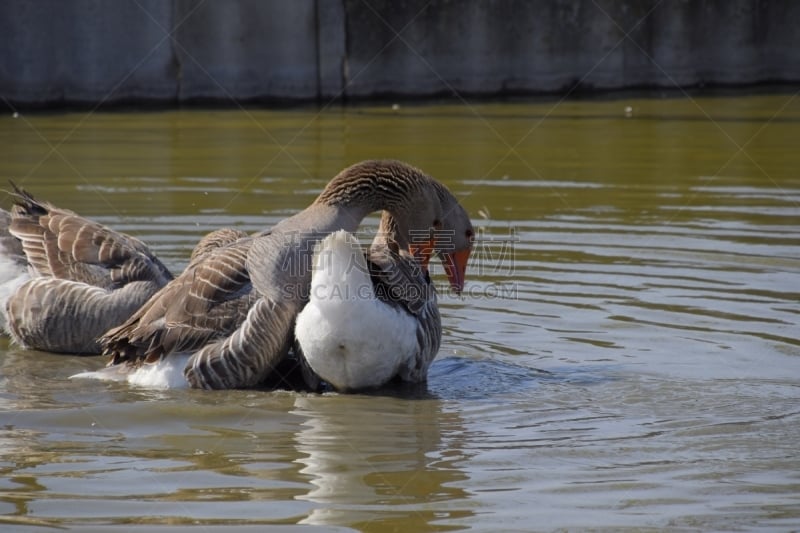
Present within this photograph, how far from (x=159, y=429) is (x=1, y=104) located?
37.2ft

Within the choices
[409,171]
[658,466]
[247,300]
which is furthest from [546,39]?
[658,466]

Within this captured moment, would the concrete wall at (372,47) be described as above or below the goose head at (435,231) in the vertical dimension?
above

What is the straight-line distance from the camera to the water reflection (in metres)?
4.62

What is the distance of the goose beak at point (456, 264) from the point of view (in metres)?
7.39

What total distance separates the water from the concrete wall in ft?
9.35

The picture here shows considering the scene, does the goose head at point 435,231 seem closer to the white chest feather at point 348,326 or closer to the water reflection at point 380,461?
the white chest feather at point 348,326

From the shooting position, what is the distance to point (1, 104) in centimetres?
1598

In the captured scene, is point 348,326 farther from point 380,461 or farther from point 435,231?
point 435,231

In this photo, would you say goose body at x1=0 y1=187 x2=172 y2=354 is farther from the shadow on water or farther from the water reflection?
the shadow on water

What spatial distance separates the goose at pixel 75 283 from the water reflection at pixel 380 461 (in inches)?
60.0

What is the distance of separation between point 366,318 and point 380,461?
2.91 ft

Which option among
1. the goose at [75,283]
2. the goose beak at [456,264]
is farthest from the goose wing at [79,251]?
the goose beak at [456,264]

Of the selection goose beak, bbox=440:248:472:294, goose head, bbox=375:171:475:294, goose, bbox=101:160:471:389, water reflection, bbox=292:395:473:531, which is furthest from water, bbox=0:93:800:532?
goose head, bbox=375:171:475:294

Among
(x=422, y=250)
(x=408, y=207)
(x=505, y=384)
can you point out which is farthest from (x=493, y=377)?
(x=408, y=207)
